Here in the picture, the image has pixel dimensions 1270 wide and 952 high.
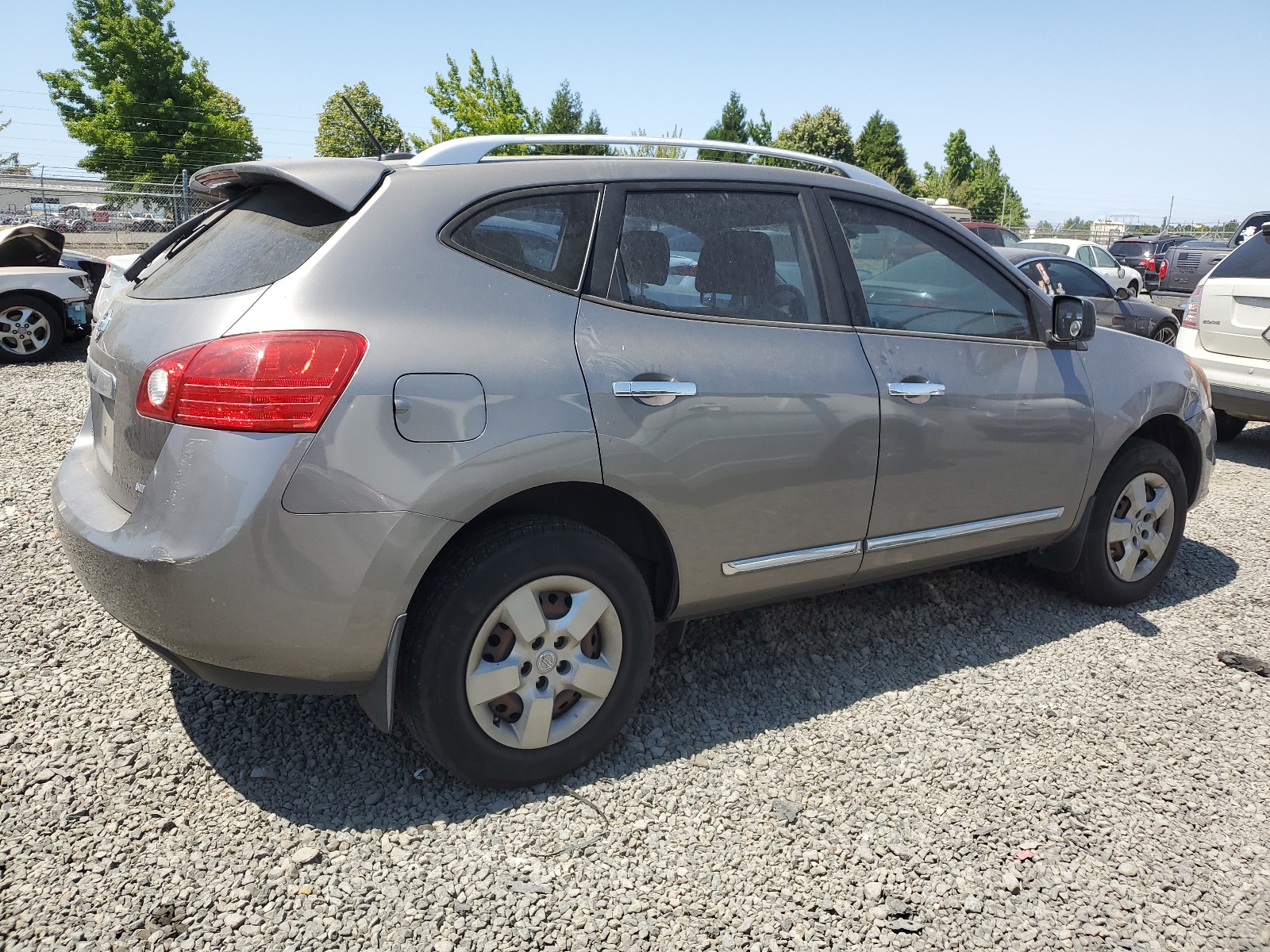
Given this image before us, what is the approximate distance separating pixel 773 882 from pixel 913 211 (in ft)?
8.06

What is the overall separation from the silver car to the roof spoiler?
0.01 metres

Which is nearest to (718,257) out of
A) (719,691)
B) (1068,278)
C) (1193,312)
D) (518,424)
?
(518,424)

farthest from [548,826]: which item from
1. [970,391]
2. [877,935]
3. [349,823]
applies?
[970,391]

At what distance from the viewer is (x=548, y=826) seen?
2719mm

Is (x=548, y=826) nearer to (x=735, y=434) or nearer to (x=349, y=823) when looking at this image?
(x=349, y=823)

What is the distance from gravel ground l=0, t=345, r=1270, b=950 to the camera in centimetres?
237

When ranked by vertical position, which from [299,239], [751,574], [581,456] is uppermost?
[299,239]

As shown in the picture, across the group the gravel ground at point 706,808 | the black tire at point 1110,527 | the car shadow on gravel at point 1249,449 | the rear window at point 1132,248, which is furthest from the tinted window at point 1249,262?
the rear window at point 1132,248

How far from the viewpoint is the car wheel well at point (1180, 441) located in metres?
4.45

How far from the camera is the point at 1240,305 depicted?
25.0ft

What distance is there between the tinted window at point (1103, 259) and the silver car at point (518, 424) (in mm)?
18279

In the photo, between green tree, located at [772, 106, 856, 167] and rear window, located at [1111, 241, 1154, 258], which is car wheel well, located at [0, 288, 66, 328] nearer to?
rear window, located at [1111, 241, 1154, 258]

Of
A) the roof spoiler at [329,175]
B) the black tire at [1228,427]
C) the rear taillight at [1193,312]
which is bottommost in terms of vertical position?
the black tire at [1228,427]

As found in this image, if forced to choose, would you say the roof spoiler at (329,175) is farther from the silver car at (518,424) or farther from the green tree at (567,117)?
the green tree at (567,117)
